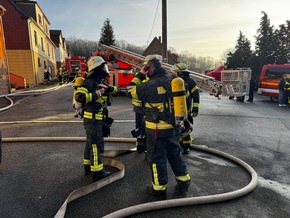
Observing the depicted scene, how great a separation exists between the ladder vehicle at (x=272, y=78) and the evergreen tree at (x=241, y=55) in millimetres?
11391

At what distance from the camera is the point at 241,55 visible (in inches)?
1007

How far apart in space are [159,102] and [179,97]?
0.29 m

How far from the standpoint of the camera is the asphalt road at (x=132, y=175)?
2.93 meters

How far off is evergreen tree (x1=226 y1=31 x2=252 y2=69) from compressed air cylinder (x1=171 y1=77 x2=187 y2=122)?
24.7m

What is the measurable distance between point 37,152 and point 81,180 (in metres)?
1.69

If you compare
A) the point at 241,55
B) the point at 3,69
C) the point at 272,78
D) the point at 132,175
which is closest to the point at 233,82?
the point at 272,78

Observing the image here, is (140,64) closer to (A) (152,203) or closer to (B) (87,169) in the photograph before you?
(B) (87,169)

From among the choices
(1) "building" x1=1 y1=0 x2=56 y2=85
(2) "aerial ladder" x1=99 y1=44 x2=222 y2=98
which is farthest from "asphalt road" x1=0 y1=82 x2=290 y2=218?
(1) "building" x1=1 y1=0 x2=56 y2=85

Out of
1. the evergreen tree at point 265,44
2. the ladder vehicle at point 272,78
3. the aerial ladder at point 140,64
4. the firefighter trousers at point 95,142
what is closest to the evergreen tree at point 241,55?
the evergreen tree at point 265,44

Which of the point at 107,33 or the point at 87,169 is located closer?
the point at 87,169

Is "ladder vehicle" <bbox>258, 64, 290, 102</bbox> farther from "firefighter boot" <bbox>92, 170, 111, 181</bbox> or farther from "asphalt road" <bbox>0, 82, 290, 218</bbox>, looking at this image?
"firefighter boot" <bbox>92, 170, 111, 181</bbox>

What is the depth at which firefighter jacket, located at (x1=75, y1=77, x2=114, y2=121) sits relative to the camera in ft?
10.9

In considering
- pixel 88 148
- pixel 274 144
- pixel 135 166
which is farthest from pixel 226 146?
pixel 88 148

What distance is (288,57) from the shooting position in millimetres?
24031
